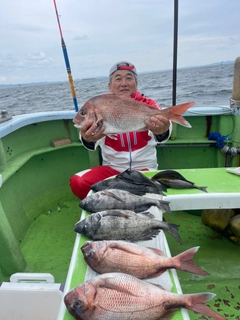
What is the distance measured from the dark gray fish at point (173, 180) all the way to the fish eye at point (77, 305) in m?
1.59

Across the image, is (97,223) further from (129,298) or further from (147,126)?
(147,126)

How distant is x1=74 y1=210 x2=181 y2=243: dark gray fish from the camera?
6.16ft

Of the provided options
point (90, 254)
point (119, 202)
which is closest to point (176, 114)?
point (119, 202)

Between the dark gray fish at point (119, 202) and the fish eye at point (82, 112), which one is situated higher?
the fish eye at point (82, 112)

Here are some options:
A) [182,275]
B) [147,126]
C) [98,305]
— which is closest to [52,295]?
[98,305]

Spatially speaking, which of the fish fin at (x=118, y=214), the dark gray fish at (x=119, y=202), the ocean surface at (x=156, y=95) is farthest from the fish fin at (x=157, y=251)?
the ocean surface at (x=156, y=95)

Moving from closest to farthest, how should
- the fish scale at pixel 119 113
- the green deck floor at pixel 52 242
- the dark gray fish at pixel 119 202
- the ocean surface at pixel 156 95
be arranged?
the dark gray fish at pixel 119 202 → the fish scale at pixel 119 113 → the green deck floor at pixel 52 242 → the ocean surface at pixel 156 95

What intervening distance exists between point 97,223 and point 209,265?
1.73 meters

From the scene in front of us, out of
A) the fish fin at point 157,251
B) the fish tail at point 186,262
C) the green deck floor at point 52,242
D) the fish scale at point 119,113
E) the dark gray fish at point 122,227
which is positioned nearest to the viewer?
the fish tail at point 186,262

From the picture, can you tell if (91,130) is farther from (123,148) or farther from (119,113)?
(123,148)

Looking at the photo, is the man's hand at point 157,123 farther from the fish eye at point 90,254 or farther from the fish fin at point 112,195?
the fish eye at point 90,254

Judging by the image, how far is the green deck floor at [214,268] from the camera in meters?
2.49

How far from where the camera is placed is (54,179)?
14.8ft

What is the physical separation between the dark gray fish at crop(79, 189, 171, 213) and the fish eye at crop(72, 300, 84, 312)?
3.13 feet
